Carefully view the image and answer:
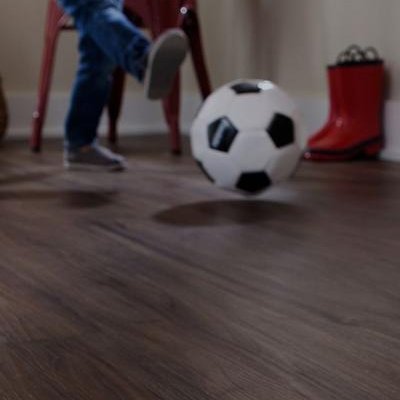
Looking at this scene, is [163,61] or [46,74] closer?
[163,61]

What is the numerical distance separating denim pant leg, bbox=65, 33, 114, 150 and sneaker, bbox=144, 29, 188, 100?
0.29 metres

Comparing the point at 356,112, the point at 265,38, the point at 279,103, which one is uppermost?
the point at 265,38

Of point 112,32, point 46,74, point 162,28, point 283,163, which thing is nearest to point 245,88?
point 283,163

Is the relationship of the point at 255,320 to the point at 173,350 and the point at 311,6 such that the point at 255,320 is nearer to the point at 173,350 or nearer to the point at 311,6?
the point at 173,350

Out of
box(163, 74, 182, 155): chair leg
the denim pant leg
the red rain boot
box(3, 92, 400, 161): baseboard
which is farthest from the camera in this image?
box(3, 92, 400, 161): baseboard

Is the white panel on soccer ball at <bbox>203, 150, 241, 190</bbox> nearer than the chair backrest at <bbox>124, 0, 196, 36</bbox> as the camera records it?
Yes

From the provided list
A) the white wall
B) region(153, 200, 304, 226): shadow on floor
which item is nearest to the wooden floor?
region(153, 200, 304, 226): shadow on floor

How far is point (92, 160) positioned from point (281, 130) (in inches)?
29.6

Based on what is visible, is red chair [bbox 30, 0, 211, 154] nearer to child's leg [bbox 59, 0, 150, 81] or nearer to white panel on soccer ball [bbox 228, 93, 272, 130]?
child's leg [bbox 59, 0, 150, 81]

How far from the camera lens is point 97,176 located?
2.15m

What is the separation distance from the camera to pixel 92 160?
2262mm

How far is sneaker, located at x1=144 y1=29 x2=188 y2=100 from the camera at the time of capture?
184cm

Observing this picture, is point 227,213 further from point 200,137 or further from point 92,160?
point 92,160

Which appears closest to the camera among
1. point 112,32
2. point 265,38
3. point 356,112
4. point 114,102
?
point 112,32
